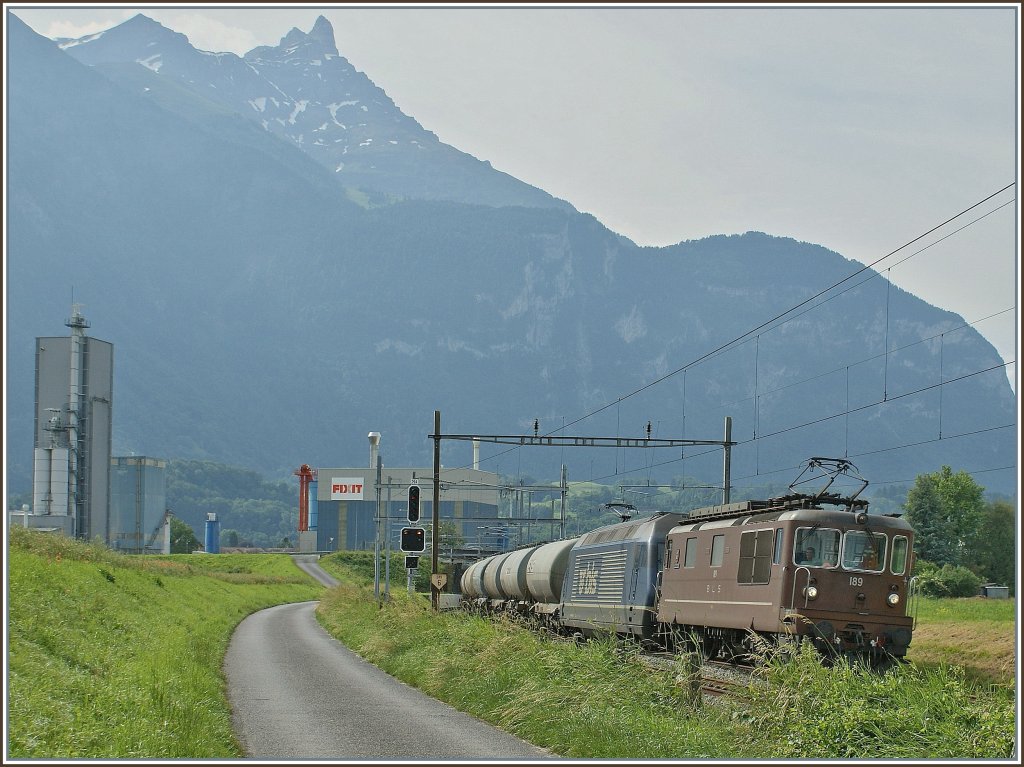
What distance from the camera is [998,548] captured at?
447 ft

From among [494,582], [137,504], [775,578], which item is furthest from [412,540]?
[137,504]

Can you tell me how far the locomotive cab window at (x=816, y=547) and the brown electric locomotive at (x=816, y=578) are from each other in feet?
0.07

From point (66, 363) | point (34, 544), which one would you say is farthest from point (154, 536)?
point (34, 544)

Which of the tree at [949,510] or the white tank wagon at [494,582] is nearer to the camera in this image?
the white tank wagon at [494,582]

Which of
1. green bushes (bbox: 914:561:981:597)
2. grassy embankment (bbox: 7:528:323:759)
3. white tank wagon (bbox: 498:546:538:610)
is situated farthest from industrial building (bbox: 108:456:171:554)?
grassy embankment (bbox: 7:528:323:759)

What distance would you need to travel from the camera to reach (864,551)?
27.1 meters

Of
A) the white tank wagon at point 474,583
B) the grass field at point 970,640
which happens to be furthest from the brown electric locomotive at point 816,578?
the white tank wagon at point 474,583

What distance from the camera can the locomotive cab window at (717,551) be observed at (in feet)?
96.0

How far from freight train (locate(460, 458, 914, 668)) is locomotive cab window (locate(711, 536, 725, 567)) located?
0.03 meters

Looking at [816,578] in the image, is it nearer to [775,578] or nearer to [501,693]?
[775,578]

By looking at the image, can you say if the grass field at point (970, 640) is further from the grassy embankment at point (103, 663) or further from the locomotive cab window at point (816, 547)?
the grassy embankment at point (103, 663)

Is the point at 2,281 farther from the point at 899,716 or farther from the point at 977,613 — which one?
the point at 977,613

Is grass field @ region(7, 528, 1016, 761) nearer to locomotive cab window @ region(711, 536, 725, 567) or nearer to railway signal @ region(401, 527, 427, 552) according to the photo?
railway signal @ region(401, 527, 427, 552)

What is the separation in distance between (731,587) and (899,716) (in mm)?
14731
